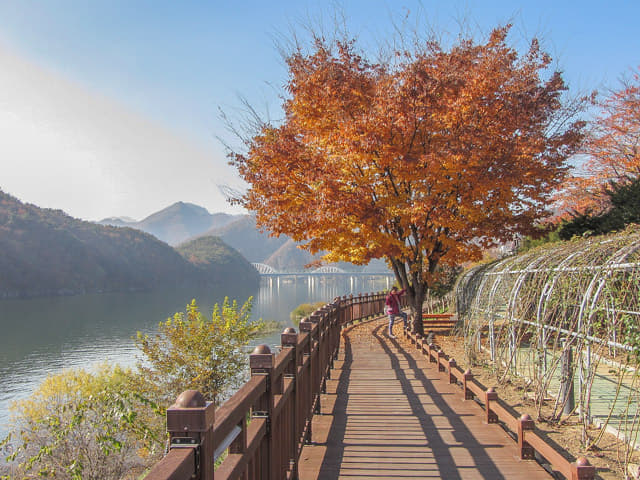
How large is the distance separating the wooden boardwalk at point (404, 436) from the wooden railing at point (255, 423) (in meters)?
0.44

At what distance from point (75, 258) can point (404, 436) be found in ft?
407

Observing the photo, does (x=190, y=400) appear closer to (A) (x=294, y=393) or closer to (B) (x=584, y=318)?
(A) (x=294, y=393)

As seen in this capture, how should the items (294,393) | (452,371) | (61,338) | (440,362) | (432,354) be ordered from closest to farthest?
(294,393)
(452,371)
(440,362)
(432,354)
(61,338)

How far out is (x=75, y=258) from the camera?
381 ft

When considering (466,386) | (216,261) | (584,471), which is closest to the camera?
(584,471)

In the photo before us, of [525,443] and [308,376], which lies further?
[308,376]

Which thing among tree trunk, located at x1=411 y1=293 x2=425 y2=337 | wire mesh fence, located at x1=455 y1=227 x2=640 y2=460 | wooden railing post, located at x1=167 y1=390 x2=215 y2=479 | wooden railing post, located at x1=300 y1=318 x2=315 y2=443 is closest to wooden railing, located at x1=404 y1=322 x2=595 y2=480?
wire mesh fence, located at x1=455 y1=227 x2=640 y2=460

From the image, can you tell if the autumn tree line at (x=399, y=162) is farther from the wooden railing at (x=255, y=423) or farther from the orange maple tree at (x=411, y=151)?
the wooden railing at (x=255, y=423)

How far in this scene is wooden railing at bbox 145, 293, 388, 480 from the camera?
188cm

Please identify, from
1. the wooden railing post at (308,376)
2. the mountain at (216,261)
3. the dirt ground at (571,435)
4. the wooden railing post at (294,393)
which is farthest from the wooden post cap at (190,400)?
the mountain at (216,261)

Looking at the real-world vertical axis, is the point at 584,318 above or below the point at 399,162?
below

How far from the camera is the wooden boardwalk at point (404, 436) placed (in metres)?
4.76

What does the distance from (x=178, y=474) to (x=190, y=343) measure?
47.6ft

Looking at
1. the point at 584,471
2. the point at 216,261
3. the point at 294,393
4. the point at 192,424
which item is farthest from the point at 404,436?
the point at 216,261
